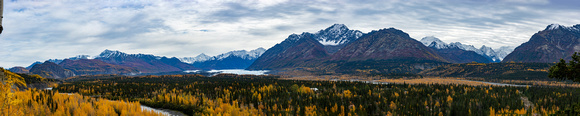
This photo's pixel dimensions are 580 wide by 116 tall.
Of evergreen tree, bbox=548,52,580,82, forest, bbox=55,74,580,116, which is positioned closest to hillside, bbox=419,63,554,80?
forest, bbox=55,74,580,116

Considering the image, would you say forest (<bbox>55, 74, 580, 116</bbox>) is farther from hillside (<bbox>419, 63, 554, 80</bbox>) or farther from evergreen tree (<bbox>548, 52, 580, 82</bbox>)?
hillside (<bbox>419, 63, 554, 80</bbox>)

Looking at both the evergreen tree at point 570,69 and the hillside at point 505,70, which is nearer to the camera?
the evergreen tree at point 570,69

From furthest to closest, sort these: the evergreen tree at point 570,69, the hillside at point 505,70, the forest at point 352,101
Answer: the hillside at point 505,70 → the forest at point 352,101 → the evergreen tree at point 570,69

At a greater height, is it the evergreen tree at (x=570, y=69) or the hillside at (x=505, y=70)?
the evergreen tree at (x=570, y=69)

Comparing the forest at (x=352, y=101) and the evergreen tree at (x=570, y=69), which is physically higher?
the evergreen tree at (x=570, y=69)

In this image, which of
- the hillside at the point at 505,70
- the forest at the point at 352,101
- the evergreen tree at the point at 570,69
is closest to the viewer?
the evergreen tree at the point at 570,69

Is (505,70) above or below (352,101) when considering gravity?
above

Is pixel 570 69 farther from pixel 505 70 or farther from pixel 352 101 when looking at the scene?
pixel 505 70

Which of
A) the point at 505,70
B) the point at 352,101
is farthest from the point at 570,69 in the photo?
the point at 505,70

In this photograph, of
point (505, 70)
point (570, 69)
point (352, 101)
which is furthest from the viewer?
point (505, 70)

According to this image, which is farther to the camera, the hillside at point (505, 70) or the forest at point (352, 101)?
the hillside at point (505, 70)

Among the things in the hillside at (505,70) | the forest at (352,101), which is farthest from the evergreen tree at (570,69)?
the hillside at (505,70)

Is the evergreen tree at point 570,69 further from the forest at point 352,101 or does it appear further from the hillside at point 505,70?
the hillside at point 505,70

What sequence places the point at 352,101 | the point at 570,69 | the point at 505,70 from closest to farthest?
the point at 570,69
the point at 352,101
the point at 505,70
